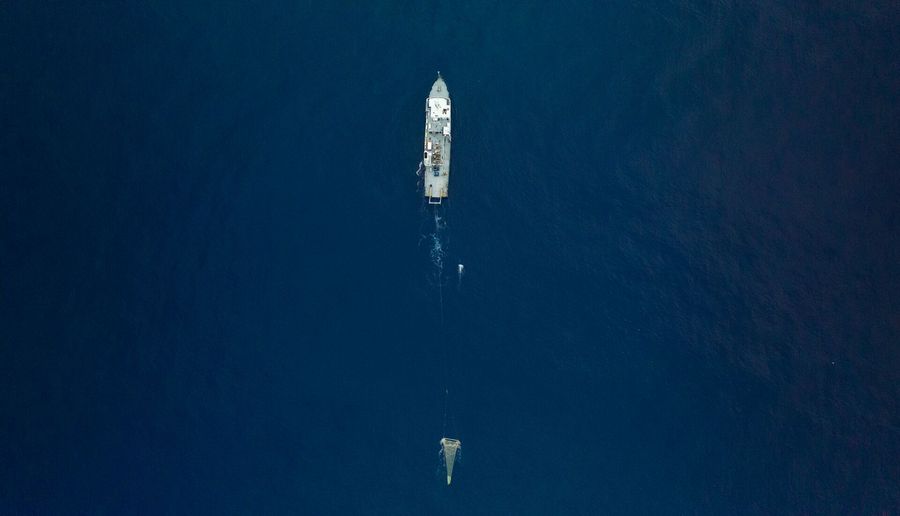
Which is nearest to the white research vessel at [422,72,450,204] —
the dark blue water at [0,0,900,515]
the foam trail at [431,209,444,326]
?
the dark blue water at [0,0,900,515]

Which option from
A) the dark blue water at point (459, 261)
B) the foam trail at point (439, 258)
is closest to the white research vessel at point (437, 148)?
the dark blue water at point (459, 261)

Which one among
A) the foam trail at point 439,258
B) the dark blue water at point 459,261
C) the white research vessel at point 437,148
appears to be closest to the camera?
the dark blue water at point 459,261

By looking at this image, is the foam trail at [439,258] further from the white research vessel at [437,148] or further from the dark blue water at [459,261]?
the white research vessel at [437,148]

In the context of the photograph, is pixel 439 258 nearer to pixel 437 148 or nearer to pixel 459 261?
pixel 459 261

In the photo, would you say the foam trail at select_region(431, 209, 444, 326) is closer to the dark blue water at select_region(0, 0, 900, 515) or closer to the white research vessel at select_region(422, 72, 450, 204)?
the dark blue water at select_region(0, 0, 900, 515)

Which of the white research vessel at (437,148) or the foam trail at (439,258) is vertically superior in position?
the white research vessel at (437,148)

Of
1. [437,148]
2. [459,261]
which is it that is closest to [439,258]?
[459,261]
